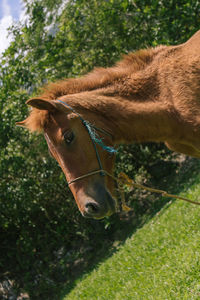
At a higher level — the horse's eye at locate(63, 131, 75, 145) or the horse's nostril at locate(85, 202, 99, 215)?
the horse's eye at locate(63, 131, 75, 145)

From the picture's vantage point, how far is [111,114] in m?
3.46

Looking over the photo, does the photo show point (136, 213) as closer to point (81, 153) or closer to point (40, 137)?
point (40, 137)

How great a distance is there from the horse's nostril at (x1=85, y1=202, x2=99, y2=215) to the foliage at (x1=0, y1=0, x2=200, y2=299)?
532 centimetres

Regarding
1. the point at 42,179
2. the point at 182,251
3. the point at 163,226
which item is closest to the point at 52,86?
the point at 182,251

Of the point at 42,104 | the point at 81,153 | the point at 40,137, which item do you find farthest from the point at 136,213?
the point at 42,104

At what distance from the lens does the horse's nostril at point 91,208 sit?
298 centimetres

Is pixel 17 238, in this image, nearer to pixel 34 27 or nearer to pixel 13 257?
pixel 13 257

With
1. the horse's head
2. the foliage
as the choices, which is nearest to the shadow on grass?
the foliage

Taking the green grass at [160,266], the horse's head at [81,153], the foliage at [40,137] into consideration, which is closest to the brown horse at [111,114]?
the horse's head at [81,153]

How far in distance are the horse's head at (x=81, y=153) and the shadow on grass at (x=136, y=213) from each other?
503 centimetres

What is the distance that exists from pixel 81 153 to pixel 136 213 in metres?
6.49

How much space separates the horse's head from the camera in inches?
120

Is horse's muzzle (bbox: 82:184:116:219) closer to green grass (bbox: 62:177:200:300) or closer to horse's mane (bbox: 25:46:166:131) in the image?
horse's mane (bbox: 25:46:166:131)

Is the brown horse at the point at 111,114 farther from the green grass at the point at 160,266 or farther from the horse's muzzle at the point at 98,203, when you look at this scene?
the green grass at the point at 160,266
